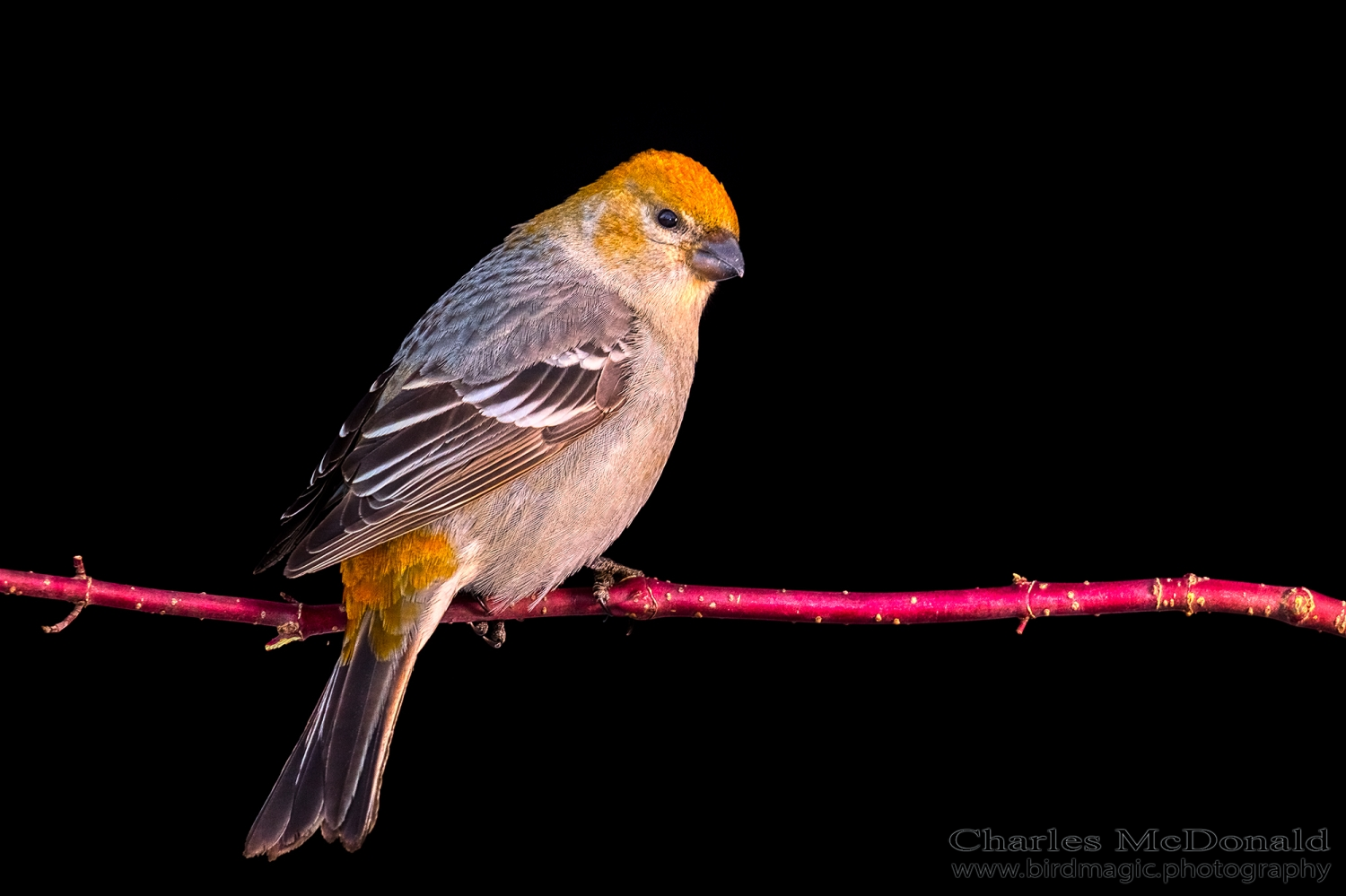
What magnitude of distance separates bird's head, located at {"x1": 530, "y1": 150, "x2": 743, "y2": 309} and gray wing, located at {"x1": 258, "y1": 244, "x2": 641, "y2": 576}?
164 mm

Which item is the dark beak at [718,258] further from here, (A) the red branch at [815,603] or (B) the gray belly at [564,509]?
(A) the red branch at [815,603]

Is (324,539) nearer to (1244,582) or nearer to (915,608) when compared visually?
(915,608)

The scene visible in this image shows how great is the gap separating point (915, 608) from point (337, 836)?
70.8 inches

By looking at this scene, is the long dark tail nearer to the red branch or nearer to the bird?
the bird

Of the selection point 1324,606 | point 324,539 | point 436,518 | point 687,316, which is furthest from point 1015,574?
point 324,539

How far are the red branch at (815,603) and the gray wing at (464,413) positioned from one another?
0.87ft

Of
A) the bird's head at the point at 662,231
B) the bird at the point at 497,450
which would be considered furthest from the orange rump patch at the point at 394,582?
the bird's head at the point at 662,231

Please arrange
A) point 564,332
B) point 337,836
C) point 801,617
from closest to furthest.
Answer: point 337,836
point 801,617
point 564,332

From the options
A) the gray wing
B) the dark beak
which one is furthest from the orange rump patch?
Result: the dark beak

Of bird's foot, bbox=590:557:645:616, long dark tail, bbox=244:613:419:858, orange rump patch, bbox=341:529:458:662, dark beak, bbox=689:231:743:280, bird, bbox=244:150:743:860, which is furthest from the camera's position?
dark beak, bbox=689:231:743:280

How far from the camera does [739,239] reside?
381 centimetres

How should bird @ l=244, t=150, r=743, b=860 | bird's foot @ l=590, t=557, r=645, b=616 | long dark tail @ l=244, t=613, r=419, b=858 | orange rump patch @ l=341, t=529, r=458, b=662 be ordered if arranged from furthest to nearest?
bird's foot @ l=590, t=557, r=645, b=616
orange rump patch @ l=341, t=529, r=458, b=662
bird @ l=244, t=150, r=743, b=860
long dark tail @ l=244, t=613, r=419, b=858

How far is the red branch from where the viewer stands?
3.09 metres

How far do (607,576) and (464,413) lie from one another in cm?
69
